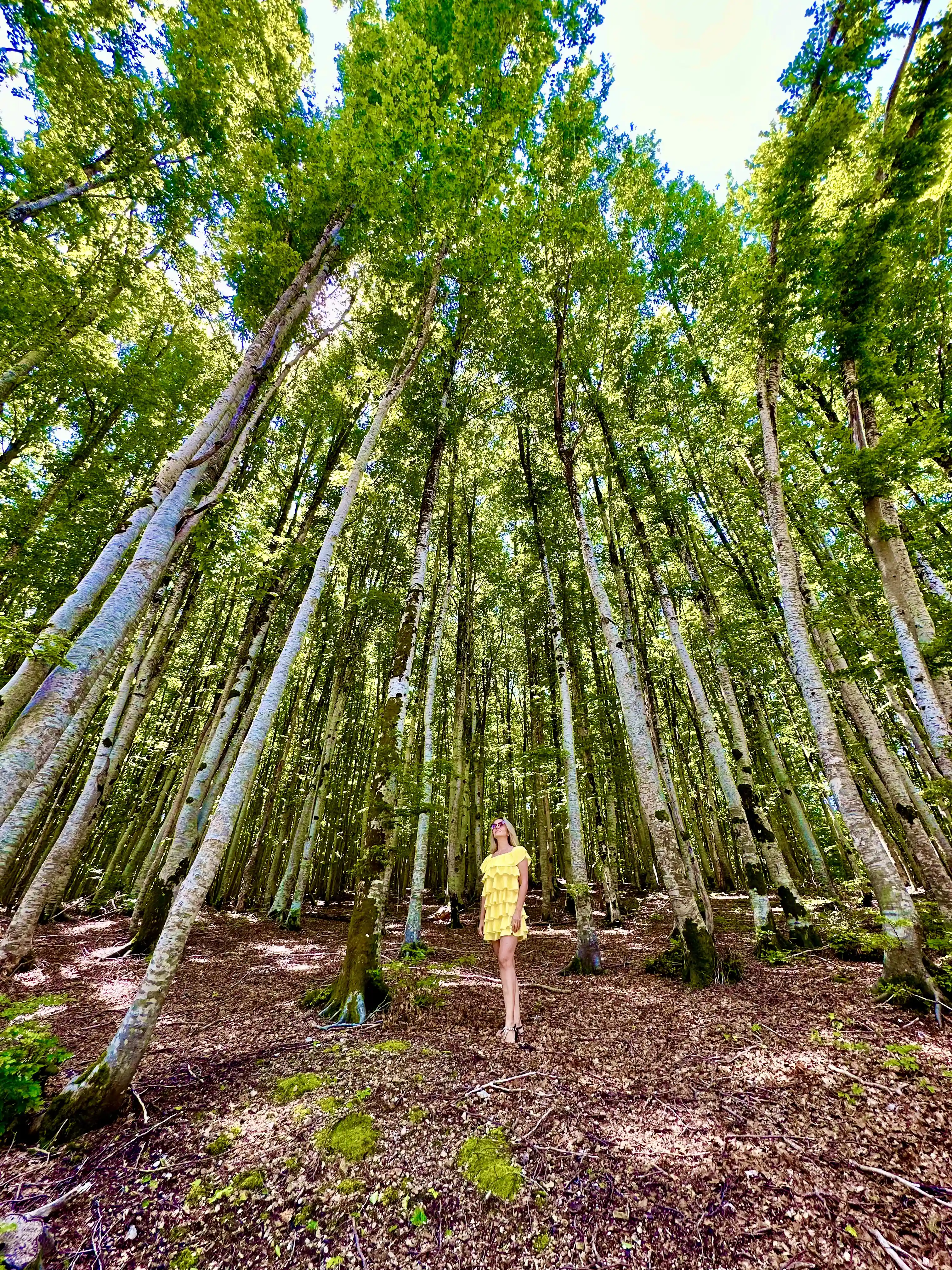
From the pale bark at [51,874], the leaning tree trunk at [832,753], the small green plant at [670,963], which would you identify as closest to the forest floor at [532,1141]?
the leaning tree trunk at [832,753]

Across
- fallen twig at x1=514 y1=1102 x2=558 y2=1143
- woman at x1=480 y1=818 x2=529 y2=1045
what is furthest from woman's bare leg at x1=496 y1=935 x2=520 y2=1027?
fallen twig at x1=514 y1=1102 x2=558 y2=1143

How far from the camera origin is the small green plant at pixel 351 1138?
3.35 metres

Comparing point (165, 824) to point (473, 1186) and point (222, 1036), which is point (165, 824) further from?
point (473, 1186)

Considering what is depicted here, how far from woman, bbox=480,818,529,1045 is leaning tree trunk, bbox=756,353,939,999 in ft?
13.7

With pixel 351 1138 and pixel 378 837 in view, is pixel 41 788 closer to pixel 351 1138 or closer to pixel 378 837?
pixel 378 837

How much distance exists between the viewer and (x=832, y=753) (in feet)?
21.7

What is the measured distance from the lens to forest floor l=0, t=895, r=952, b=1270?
2592 millimetres

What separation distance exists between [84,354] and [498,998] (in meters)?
17.4

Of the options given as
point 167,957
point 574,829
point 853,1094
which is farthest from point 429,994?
point 853,1094

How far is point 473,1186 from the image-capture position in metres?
3.05

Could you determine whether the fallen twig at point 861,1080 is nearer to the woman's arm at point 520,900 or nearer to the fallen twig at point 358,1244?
the woman's arm at point 520,900

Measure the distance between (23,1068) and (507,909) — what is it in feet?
14.7

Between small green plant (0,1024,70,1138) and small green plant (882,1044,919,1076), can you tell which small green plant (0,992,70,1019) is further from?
small green plant (882,1044,919,1076)

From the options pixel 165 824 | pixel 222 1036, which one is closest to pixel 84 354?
pixel 165 824
